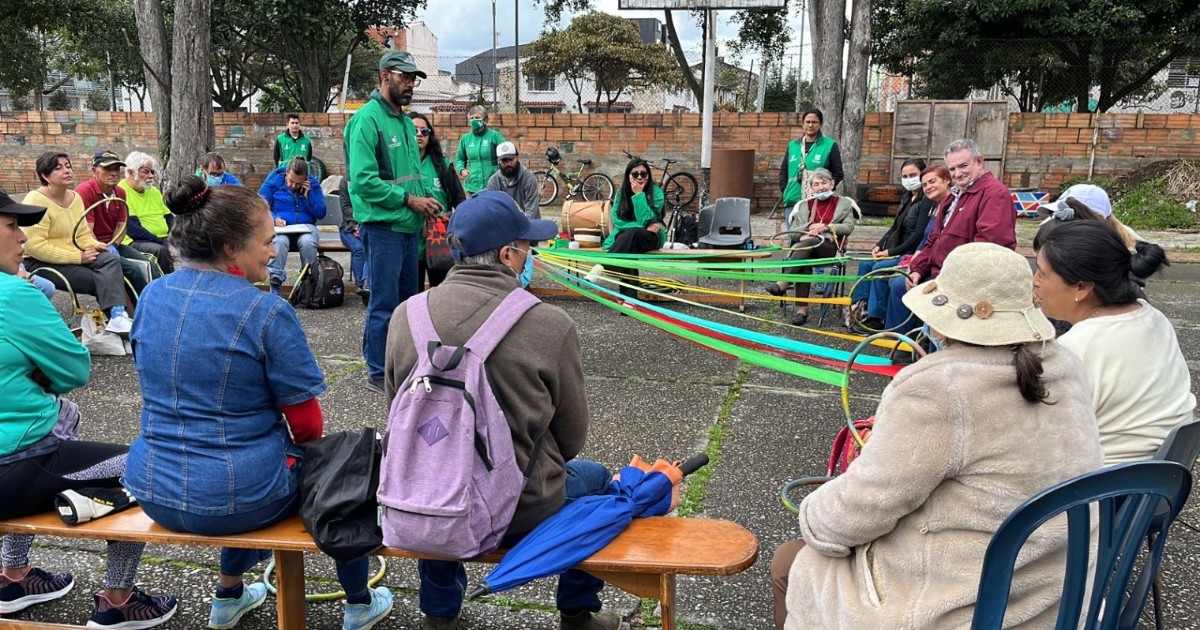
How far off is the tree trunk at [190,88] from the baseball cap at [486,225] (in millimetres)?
9138

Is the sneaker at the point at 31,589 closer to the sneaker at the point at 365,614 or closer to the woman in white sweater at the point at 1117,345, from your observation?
the sneaker at the point at 365,614

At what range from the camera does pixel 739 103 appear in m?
44.9

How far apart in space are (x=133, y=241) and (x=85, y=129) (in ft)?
37.8

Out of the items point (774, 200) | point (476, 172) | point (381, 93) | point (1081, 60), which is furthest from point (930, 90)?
point (381, 93)

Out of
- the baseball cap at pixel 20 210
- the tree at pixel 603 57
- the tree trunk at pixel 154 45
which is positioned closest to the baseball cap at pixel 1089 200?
the baseball cap at pixel 20 210

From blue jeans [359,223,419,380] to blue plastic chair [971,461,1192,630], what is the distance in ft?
12.6

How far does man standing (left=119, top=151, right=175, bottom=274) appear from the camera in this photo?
6.81 metres

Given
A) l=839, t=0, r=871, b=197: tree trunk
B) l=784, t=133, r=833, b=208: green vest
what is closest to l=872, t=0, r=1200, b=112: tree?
l=839, t=0, r=871, b=197: tree trunk

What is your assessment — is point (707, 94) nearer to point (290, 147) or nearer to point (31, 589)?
point (290, 147)

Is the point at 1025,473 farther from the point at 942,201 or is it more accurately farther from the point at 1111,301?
the point at 942,201

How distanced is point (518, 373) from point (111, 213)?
553 cm

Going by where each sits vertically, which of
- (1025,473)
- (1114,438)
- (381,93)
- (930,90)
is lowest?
(1114,438)

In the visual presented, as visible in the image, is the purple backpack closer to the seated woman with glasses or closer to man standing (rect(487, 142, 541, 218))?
the seated woman with glasses

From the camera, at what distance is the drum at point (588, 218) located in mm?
9086
